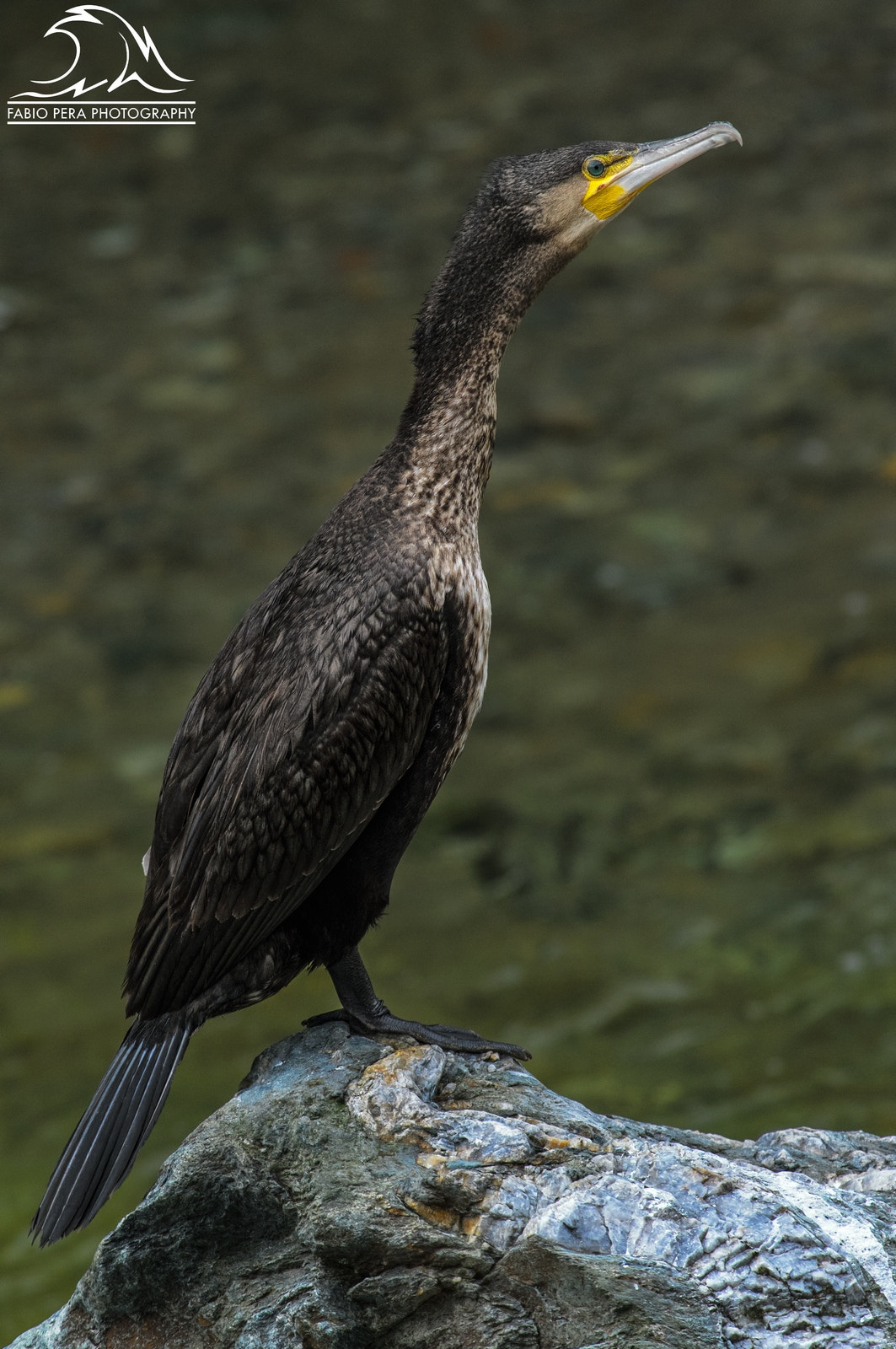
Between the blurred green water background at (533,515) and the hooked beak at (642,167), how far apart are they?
4.04 meters

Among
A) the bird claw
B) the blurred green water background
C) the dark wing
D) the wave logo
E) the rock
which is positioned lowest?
the rock

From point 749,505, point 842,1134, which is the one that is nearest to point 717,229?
point 749,505

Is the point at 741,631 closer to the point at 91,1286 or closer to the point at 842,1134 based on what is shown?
the point at 842,1134

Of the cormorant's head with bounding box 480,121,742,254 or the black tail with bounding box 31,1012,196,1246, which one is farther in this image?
the cormorant's head with bounding box 480,121,742,254

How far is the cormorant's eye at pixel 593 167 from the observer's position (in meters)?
4.45

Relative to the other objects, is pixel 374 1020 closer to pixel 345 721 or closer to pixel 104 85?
pixel 345 721

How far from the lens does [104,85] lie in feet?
47.6

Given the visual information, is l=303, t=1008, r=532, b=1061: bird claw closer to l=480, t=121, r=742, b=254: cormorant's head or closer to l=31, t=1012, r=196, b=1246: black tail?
l=31, t=1012, r=196, b=1246: black tail

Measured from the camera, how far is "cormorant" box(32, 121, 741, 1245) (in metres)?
4.05

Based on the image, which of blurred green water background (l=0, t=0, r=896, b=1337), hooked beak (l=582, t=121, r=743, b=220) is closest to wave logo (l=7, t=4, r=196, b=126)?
blurred green water background (l=0, t=0, r=896, b=1337)

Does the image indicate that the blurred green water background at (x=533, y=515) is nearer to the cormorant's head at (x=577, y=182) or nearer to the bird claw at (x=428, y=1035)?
the bird claw at (x=428, y=1035)

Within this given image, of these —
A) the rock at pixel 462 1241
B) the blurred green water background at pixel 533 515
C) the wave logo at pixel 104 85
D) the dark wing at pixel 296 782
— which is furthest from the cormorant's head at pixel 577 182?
the wave logo at pixel 104 85

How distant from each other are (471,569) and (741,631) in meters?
5.95

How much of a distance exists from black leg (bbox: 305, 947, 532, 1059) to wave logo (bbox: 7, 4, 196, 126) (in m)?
11.6
